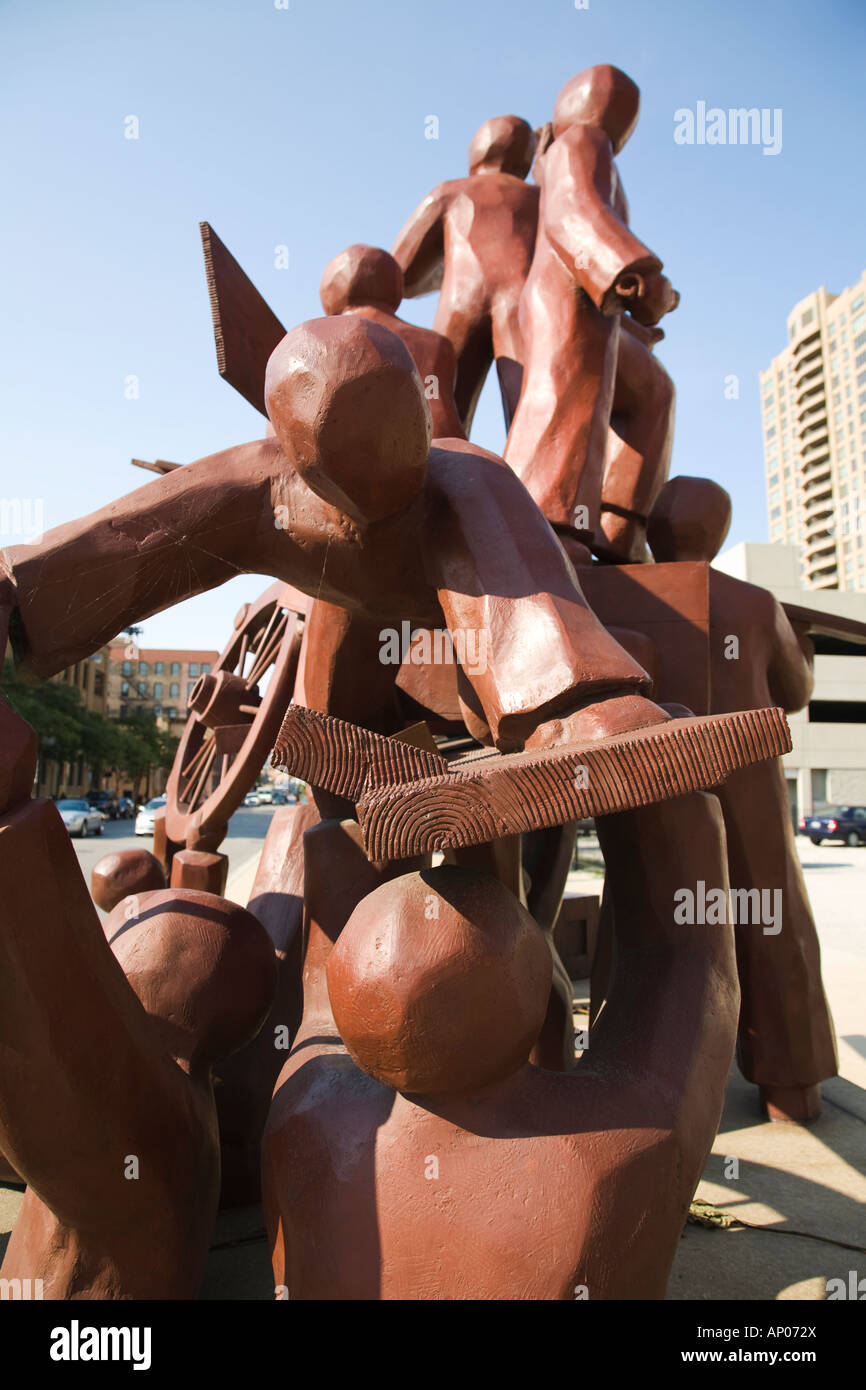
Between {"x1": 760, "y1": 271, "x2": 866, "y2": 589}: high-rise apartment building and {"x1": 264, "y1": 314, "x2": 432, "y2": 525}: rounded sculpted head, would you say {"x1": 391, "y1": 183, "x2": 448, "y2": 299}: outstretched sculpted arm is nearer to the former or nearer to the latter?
{"x1": 264, "y1": 314, "x2": 432, "y2": 525}: rounded sculpted head

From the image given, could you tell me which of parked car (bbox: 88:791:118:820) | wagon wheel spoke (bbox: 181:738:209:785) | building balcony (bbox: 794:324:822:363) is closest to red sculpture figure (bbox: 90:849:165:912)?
wagon wheel spoke (bbox: 181:738:209:785)

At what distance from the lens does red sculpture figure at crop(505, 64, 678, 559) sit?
2699mm

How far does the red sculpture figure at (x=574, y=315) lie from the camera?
8.86 feet

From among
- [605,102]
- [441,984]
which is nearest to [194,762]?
[605,102]

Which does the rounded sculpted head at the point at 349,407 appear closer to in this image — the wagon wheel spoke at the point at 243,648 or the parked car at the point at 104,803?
the wagon wheel spoke at the point at 243,648

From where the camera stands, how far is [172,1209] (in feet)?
5.75

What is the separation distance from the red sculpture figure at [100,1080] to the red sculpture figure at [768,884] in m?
1.84

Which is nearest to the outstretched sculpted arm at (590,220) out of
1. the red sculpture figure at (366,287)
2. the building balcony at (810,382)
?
the red sculpture figure at (366,287)

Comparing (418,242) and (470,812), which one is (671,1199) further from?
(418,242)

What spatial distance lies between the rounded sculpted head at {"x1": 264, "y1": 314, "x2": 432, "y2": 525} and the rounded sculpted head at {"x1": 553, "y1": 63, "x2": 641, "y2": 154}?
1.99 m

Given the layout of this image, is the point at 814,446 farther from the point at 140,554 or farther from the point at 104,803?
the point at 140,554

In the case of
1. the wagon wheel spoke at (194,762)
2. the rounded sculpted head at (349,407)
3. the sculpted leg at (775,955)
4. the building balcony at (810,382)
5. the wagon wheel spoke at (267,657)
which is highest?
the building balcony at (810,382)

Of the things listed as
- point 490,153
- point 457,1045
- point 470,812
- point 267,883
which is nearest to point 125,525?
point 470,812

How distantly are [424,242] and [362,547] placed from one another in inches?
90.4
